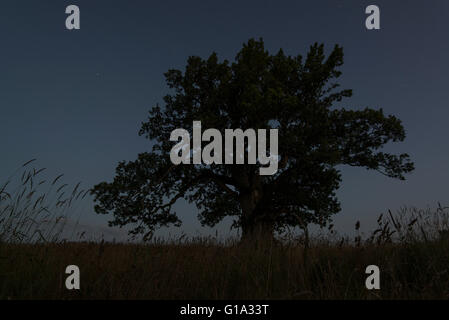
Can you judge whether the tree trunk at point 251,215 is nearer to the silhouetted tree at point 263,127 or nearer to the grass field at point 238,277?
the silhouetted tree at point 263,127

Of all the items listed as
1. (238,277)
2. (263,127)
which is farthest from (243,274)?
(263,127)

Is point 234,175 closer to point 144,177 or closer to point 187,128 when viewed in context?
point 187,128

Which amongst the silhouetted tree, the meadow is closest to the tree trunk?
the silhouetted tree

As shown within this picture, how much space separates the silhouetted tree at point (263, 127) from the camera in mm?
15398

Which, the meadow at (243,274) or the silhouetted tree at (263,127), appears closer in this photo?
the meadow at (243,274)

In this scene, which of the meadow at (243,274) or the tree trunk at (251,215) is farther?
the tree trunk at (251,215)

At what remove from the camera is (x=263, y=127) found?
15.2m

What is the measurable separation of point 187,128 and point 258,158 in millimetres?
3942

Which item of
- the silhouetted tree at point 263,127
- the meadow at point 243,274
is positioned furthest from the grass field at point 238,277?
the silhouetted tree at point 263,127

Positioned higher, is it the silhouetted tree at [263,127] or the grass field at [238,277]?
the silhouetted tree at [263,127]

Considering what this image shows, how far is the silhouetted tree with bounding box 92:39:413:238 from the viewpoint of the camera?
15.4 m

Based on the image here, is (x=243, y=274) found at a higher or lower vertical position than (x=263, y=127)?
lower

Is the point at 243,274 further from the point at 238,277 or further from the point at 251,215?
the point at 251,215

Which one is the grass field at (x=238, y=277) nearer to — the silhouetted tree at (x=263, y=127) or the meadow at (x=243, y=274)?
the meadow at (x=243, y=274)
